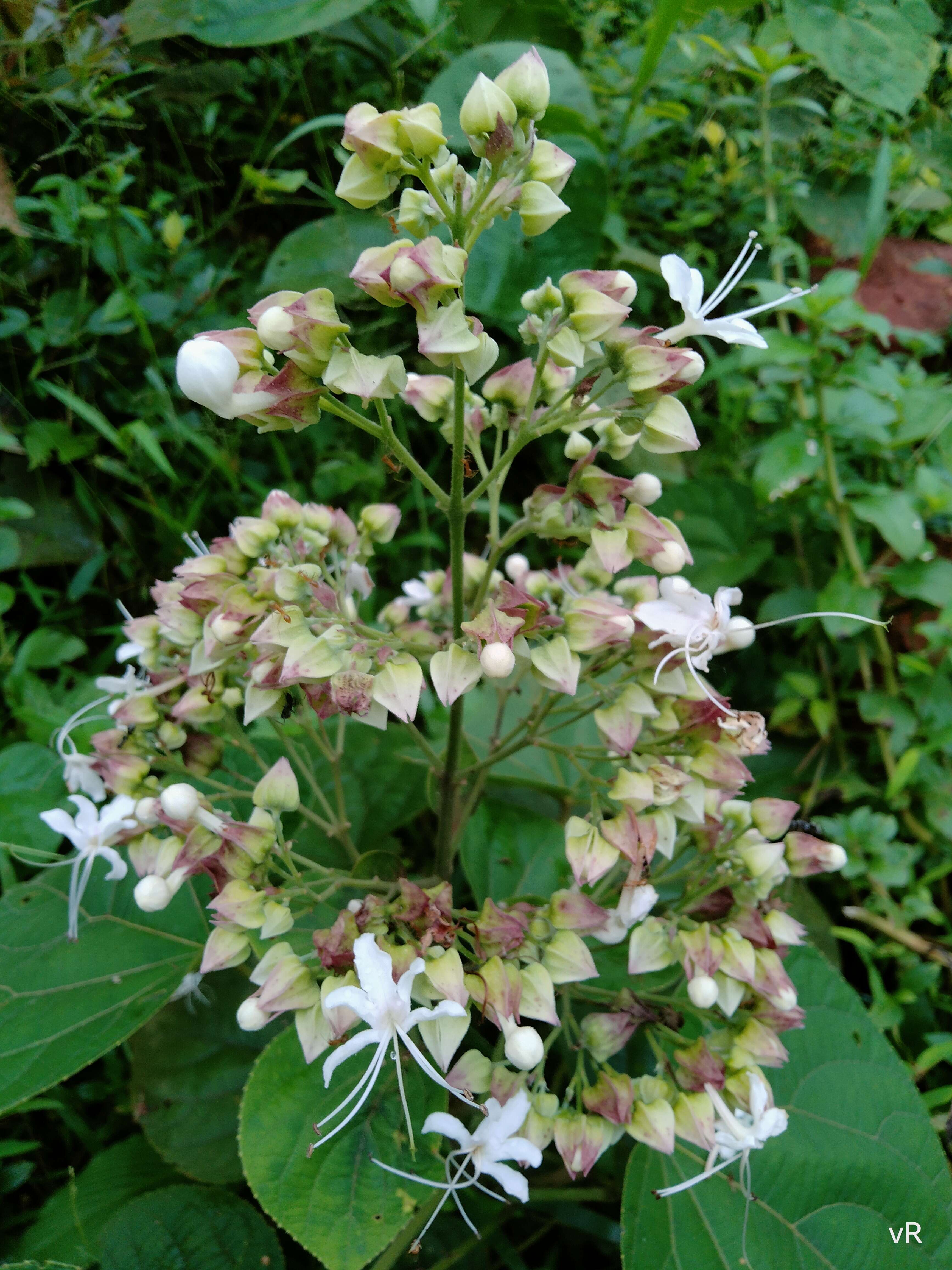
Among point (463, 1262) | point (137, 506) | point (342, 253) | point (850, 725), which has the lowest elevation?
point (463, 1262)

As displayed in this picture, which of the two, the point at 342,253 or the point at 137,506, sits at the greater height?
the point at 342,253

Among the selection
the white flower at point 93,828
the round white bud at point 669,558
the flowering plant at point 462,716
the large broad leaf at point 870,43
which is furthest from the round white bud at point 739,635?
the large broad leaf at point 870,43

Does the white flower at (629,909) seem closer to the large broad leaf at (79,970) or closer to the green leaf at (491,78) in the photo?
the large broad leaf at (79,970)

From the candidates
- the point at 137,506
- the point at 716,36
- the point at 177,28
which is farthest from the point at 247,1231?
the point at 716,36

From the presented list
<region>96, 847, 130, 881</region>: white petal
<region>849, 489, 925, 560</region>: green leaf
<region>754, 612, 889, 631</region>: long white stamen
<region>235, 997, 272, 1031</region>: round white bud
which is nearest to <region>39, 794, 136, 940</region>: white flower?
<region>96, 847, 130, 881</region>: white petal

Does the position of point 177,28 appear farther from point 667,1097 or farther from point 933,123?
point 667,1097

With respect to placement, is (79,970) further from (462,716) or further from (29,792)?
(462,716)
